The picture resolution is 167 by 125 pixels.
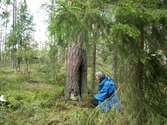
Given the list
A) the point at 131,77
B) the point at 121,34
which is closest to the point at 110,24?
the point at 121,34

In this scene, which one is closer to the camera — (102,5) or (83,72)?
(102,5)

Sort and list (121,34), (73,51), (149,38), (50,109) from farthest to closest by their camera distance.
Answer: (73,51), (50,109), (149,38), (121,34)

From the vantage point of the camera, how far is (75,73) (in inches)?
461

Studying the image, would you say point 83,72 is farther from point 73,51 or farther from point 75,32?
point 75,32

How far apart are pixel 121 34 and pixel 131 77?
820 mm

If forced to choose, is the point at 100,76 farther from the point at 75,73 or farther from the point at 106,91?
the point at 75,73

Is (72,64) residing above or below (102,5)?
below

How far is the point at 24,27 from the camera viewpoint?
31.1 m

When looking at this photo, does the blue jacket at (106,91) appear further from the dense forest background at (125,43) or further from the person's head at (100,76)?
the dense forest background at (125,43)

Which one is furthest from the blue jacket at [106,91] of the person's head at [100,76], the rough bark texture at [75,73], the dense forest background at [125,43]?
the rough bark texture at [75,73]

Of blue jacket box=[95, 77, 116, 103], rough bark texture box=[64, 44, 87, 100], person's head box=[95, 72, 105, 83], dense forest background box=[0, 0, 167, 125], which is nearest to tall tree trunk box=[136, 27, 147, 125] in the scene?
dense forest background box=[0, 0, 167, 125]

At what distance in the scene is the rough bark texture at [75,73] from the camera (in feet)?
37.8

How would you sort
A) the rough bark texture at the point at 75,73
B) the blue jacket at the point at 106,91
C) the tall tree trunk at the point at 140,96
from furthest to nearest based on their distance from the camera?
1. the rough bark texture at the point at 75,73
2. the blue jacket at the point at 106,91
3. the tall tree trunk at the point at 140,96

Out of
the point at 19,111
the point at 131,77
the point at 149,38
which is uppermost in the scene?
the point at 149,38
